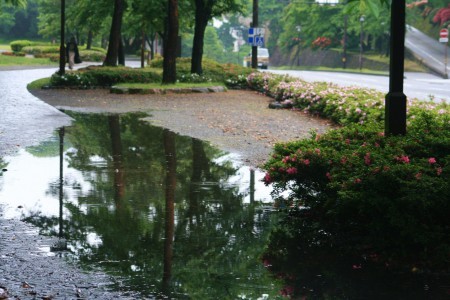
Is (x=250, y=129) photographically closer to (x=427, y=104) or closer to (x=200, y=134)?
(x=200, y=134)

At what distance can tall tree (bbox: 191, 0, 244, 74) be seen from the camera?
1494 inches

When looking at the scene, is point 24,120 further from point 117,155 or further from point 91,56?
point 91,56

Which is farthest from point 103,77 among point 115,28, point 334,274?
point 334,274

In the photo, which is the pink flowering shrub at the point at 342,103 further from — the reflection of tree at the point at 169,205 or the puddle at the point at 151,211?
the puddle at the point at 151,211

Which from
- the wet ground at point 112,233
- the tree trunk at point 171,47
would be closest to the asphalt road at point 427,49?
the tree trunk at point 171,47

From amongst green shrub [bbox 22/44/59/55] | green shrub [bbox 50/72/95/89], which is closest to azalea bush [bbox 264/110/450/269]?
green shrub [bbox 50/72/95/89]

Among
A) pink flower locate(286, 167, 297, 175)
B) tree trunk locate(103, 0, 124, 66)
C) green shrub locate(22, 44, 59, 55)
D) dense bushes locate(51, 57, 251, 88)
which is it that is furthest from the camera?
green shrub locate(22, 44, 59, 55)

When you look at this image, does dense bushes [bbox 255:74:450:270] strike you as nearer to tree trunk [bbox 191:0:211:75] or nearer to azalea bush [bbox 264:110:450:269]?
azalea bush [bbox 264:110:450:269]

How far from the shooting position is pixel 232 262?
23.1 ft

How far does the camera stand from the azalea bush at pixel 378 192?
6.82 meters

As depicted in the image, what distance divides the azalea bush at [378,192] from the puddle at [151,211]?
2.15 feet

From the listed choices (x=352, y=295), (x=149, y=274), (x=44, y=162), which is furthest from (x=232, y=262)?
(x=44, y=162)

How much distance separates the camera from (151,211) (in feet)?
30.0

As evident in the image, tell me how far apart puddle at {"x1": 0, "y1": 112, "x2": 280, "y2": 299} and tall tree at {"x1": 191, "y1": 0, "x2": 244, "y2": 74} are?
2269 cm
